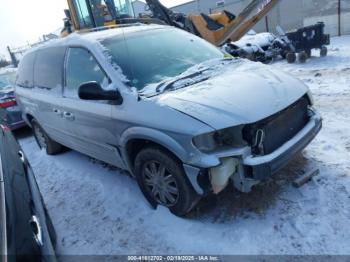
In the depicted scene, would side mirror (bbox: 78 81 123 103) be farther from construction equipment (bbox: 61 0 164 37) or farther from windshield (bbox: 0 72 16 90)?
construction equipment (bbox: 61 0 164 37)

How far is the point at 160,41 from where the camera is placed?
380 cm

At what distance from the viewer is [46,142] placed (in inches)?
218

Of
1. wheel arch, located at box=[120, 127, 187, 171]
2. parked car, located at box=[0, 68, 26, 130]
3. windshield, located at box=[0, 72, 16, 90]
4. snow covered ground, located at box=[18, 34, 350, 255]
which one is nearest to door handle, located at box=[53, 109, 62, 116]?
snow covered ground, located at box=[18, 34, 350, 255]

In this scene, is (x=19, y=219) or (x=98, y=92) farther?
(x=98, y=92)

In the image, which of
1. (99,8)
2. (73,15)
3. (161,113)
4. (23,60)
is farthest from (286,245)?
(73,15)

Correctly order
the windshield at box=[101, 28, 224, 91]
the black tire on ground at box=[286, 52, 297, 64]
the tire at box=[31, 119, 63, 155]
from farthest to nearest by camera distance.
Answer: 1. the black tire on ground at box=[286, 52, 297, 64]
2. the tire at box=[31, 119, 63, 155]
3. the windshield at box=[101, 28, 224, 91]

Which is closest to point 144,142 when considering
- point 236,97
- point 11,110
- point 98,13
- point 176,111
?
point 176,111

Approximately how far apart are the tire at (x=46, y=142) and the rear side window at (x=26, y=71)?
693 millimetres

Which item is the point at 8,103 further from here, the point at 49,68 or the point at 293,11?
the point at 293,11

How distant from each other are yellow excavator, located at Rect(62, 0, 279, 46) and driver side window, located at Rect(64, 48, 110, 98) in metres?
5.41

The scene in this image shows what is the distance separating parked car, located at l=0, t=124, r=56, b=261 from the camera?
59.9 inches

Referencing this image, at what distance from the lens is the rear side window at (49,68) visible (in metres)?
4.16

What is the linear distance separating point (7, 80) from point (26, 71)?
3328mm

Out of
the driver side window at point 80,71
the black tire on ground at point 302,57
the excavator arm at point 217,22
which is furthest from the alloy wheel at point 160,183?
the black tire on ground at point 302,57
